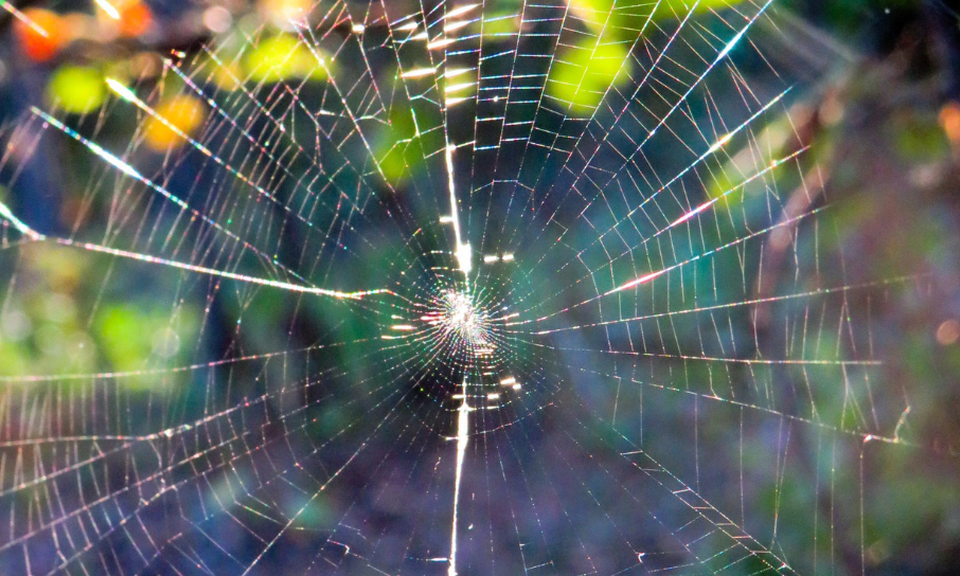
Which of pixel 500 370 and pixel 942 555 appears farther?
pixel 500 370

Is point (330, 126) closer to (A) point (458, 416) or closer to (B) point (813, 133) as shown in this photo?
(A) point (458, 416)

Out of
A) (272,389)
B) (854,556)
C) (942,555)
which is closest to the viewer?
(942,555)

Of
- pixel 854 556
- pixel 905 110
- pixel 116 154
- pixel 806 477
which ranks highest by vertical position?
pixel 116 154

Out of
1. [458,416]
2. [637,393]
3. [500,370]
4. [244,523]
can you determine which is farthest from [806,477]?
[244,523]

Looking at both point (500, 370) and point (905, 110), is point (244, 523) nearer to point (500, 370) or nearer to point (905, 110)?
point (500, 370)

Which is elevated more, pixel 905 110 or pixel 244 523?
pixel 905 110

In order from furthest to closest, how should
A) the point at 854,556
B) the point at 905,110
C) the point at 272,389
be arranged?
the point at 272,389, the point at 854,556, the point at 905,110
